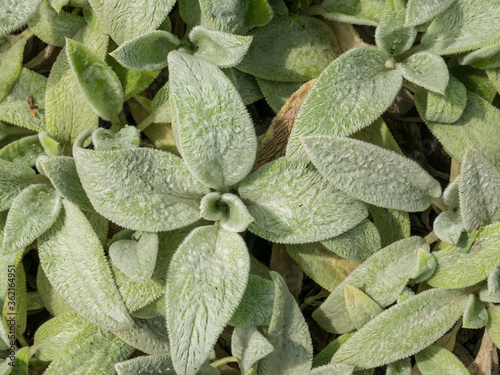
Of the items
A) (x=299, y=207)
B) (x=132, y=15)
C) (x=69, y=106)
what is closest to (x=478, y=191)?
(x=299, y=207)

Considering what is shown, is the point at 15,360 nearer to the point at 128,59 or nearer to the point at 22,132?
the point at 22,132

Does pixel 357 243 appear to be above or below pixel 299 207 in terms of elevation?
below

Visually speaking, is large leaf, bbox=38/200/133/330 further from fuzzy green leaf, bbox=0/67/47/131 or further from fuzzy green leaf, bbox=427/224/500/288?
fuzzy green leaf, bbox=427/224/500/288

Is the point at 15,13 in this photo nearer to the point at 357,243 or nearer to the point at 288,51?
the point at 288,51

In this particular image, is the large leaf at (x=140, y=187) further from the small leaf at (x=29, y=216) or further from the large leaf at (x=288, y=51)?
the large leaf at (x=288, y=51)

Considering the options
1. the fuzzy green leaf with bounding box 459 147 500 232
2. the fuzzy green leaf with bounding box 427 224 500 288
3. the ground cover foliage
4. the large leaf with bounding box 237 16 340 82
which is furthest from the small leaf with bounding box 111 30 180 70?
the fuzzy green leaf with bounding box 427 224 500 288

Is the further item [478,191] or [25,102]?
[25,102]
